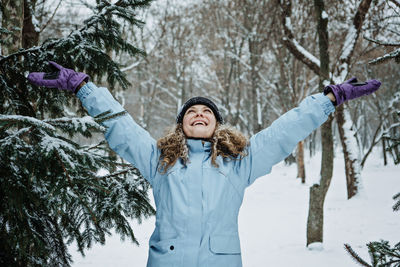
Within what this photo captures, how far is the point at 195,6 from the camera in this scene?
53.9 ft

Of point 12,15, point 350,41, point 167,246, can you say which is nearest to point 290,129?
point 167,246

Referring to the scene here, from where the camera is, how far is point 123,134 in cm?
189

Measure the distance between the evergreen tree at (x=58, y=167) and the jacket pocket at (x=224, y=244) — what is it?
2.18 ft

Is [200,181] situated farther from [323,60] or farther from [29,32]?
[323,60]

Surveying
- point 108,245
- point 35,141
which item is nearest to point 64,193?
point 35,141

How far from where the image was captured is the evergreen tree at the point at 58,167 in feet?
4.92

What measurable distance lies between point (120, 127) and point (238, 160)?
2.56 feet

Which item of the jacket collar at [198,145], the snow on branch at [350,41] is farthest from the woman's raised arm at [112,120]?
the snow on branch at [350,41]

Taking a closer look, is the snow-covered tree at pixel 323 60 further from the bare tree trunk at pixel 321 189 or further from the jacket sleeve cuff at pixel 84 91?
the jacket sleeve cuff at pixel 84 91

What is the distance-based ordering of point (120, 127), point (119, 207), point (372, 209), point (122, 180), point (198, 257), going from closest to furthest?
point (198, 257)
point (120, 127)
point (119, 207)
point (122, 180)
point (372, 209)

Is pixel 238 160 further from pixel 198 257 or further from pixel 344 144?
pixel 344 144

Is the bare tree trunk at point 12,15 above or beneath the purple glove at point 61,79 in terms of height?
above

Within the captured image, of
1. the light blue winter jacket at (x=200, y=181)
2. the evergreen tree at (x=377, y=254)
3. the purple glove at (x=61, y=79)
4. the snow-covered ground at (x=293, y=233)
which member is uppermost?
the purple glove at (x=61, y=79)

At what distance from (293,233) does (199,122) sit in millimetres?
4683
